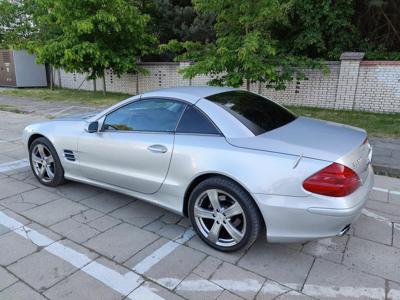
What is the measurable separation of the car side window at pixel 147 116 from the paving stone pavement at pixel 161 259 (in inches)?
38.7

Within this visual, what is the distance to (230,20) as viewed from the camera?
7527 millimetres

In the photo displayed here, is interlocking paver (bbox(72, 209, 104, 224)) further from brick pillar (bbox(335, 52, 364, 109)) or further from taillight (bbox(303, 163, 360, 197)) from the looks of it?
brick pillar (bbox(335, 52, 364, 109))

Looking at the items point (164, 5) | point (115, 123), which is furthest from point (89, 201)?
point (164, 5)

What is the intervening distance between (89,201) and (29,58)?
60.2ft

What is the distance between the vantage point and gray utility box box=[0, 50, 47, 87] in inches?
731

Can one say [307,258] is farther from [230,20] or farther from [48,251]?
[230,20]

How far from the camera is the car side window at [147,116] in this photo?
3244 mm

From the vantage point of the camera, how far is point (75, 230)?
326 centimetres

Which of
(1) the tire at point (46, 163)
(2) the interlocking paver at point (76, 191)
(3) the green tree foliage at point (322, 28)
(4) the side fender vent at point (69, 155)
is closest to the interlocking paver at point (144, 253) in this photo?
(2) the interlocking paver at point (76, 191)

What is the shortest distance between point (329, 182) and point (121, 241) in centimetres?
196

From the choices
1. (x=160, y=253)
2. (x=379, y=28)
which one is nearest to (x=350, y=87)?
(x=379, y=28)

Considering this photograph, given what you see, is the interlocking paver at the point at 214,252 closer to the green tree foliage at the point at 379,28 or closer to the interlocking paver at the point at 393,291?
the interlocking paver at the point at 393,291

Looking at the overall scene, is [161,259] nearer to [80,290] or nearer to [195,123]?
[80,290]

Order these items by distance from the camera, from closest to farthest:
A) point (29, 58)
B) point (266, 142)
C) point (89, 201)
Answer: point (266, 142) → point (89, 201) → point (29, 58)
